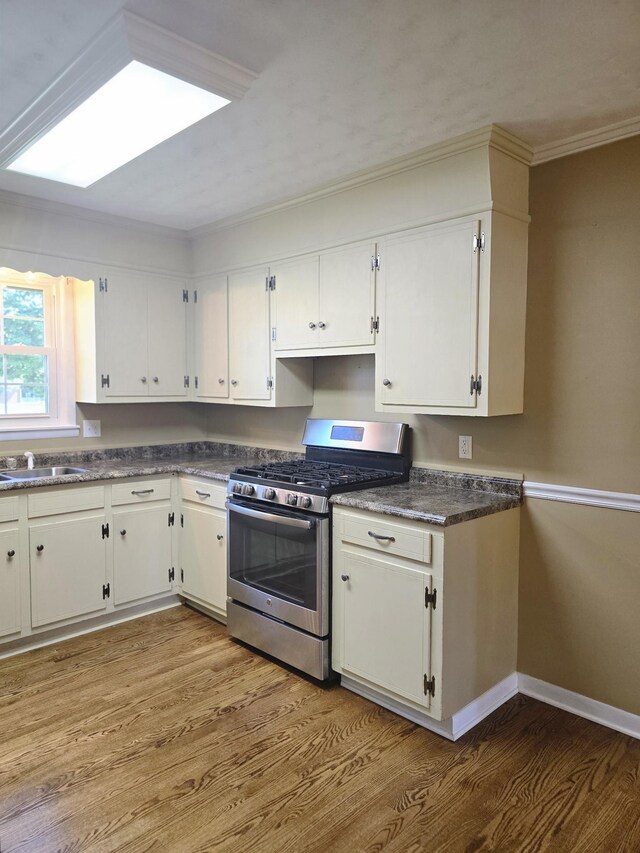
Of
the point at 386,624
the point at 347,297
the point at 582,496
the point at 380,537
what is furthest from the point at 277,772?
the point at 347,297

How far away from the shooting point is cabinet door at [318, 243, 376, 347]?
9.54 ft

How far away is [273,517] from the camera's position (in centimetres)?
287

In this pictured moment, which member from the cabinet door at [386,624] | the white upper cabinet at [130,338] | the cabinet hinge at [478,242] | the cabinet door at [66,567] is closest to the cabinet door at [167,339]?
the white upper cabinet at [130,338]

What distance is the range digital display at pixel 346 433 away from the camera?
3262mm

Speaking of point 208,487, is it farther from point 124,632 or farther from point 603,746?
point 603,746

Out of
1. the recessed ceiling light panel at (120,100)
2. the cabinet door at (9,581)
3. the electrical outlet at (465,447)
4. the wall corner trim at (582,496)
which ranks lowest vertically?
the cabinet door at (9,581)

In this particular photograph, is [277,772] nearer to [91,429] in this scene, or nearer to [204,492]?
[204,492]

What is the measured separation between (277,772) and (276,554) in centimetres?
100

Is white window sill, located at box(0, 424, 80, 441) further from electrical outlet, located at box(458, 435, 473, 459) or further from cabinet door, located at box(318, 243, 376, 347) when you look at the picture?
electrical outlet, located at box(458, 435, 473, 459)

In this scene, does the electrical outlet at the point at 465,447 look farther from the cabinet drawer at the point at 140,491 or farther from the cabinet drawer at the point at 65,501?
the cabinet drawer at the point at 65,501

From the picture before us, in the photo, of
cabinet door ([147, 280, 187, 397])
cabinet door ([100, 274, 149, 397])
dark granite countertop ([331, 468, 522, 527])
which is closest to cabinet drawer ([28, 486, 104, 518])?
cabinet door ([100, 274, 149, 397])

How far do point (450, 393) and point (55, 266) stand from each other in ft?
8.07

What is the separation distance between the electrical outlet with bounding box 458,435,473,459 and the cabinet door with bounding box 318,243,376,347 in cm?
66

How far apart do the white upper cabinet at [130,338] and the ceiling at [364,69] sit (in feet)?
3.50
